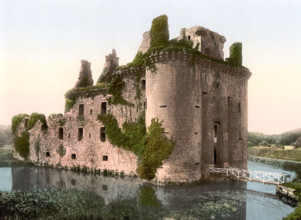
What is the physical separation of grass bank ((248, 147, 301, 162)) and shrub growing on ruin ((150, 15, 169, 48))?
38.2 metres

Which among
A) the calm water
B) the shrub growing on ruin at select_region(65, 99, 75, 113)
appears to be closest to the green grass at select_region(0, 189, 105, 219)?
the calm water

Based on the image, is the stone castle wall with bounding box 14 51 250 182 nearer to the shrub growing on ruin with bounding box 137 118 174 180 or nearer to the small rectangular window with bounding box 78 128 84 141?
the small rectangular window with bounding box 78 128 84 141

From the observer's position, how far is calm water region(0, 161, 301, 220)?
44.3ft

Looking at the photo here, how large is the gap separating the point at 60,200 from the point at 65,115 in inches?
626

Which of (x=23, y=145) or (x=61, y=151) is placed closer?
(x=61, y=151)

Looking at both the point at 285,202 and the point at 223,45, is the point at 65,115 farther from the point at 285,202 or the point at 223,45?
the point at 285,202

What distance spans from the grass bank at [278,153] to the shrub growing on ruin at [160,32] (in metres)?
38.2

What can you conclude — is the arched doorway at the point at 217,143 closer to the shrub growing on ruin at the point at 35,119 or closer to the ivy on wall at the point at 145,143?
the ivy on wall at the point at 145,143

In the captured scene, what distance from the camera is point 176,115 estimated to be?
1927 cm

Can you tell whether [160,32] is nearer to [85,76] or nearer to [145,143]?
[145,143]

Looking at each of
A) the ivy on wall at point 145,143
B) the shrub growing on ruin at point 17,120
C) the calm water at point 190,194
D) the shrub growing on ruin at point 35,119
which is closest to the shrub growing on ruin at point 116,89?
the ivy on wall at point 145,143

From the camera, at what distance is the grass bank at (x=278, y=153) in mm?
48812

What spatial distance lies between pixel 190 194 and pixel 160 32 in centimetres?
1250

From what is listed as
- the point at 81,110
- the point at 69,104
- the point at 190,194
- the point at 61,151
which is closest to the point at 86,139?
the point at 81,110
